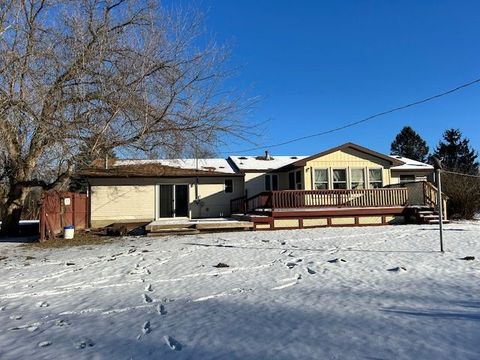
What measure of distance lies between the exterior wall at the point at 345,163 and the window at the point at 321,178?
0.20 meters

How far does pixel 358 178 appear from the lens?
21.2 m

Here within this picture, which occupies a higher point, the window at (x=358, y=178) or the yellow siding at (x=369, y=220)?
the window at (x=358, y=178)

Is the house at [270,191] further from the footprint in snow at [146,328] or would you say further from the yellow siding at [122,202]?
the footprint in snow at [146,328]

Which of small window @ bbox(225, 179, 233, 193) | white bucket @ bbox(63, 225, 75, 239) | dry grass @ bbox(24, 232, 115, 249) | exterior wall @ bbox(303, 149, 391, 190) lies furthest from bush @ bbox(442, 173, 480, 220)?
white bucket @ bbox(63, 225, 75, 239)

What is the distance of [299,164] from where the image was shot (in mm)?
20344

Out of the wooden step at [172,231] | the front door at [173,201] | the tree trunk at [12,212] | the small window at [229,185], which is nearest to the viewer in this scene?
the wooden step at [172,231]

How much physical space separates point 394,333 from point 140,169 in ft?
62.5

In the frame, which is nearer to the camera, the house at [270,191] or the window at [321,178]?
the house at [270,191]

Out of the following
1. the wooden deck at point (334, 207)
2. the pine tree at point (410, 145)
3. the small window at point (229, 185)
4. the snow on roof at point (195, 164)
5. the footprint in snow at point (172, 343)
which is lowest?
the footprint in snow at point (172, 343)

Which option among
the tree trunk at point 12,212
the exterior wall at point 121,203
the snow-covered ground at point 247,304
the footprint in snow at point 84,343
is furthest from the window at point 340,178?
the footprint in snow at point 84,343

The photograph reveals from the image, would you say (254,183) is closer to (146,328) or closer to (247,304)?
(247,304)

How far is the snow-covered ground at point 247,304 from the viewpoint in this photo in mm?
4207

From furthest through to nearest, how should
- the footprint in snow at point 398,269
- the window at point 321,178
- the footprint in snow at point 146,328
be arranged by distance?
1. the window at point 321,178
2. the footprint in snow at point 398,269
3. the footprint in snow at point 146,328

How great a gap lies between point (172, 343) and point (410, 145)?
53.9m
